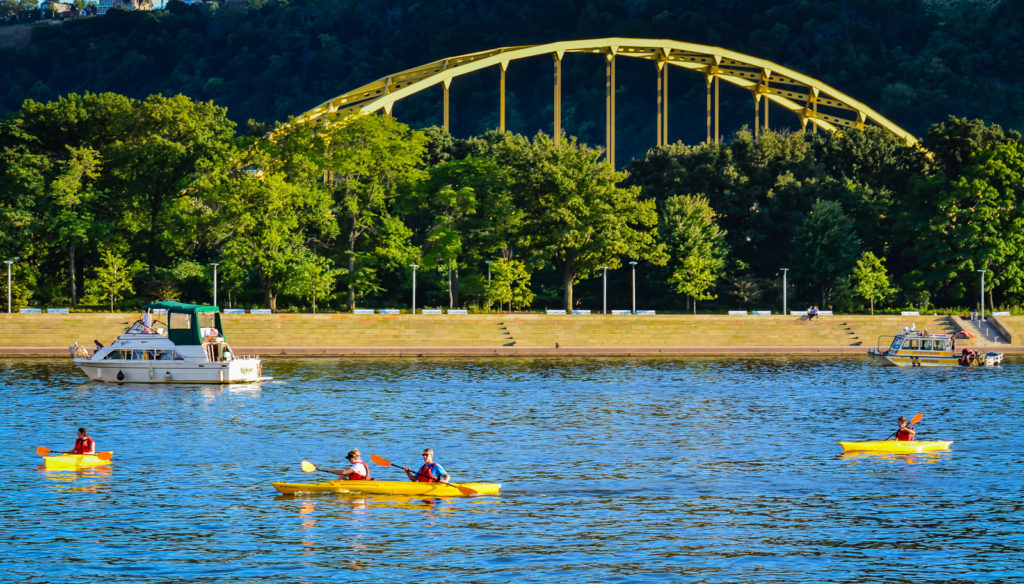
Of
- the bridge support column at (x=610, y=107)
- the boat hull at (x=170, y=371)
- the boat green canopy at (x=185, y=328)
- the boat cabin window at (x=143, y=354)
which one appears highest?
the bridge support column at (x=610, y=107)

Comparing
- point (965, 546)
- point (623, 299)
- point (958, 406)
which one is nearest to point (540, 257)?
point (623, 299)

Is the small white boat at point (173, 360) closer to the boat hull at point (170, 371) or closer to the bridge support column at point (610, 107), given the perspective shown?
the boat hull at point (170, 371)

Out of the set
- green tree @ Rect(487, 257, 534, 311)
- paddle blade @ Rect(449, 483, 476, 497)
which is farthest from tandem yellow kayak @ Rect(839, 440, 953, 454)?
green tree @ Rect(487, 257, 534, 311)

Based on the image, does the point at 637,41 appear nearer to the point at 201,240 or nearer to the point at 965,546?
the point at 201,240

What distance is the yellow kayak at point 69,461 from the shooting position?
4097cm

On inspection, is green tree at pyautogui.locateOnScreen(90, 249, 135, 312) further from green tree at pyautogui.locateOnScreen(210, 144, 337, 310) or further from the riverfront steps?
the riverfront steps

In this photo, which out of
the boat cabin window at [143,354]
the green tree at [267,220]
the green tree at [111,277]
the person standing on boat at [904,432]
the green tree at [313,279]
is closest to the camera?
the person standing on boat at [904,432]

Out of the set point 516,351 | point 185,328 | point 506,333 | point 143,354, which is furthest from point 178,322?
point 506,333

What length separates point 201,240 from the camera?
10106 cm

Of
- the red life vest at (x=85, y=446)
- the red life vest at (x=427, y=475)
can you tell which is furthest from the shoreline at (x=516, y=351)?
the red life vest at (x=427, y=475)

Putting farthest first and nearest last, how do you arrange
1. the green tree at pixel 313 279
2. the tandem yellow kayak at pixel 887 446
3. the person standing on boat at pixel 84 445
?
the green tree at pixel 313 279 < the tandem yellow kayak at pixel 887 446 < the person standing on boat at pixel 84 445

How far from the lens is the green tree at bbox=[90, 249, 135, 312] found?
98.8m

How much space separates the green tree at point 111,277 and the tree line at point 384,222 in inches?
6.1

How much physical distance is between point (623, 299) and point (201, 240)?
38190 mm
